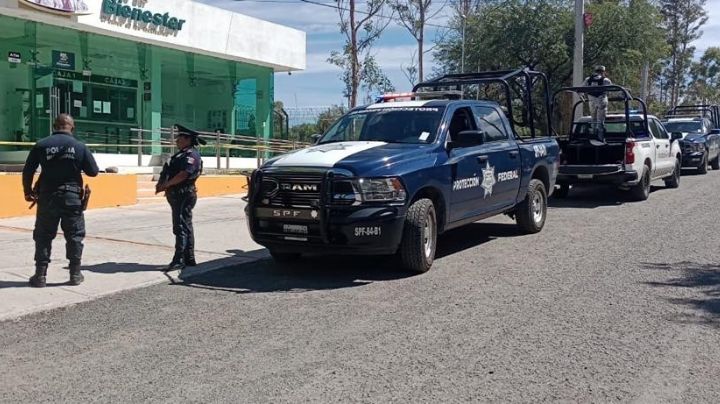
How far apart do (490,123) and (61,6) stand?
1311 centimetres

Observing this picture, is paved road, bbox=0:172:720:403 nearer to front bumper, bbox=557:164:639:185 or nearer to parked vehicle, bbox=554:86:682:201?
front bumper, bbox=557:164:639:185

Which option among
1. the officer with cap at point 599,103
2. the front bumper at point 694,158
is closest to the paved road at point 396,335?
the officer with cap at point 599,103

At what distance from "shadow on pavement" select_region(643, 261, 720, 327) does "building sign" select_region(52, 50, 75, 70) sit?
18052mm

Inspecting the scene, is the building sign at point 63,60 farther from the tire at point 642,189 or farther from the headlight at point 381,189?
the headlight at point 381,189

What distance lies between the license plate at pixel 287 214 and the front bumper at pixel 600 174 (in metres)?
8.52

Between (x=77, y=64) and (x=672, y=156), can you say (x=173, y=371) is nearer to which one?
(x=672, y=156)

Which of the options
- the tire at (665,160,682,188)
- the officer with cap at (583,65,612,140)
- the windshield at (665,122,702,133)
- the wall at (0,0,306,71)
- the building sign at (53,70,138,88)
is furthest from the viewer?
the windshield at (665,122,702,133)

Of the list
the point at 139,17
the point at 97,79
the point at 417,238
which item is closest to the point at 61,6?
the point at 139,17

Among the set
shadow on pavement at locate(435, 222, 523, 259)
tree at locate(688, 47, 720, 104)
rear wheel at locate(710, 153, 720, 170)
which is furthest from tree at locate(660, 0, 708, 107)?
shadow on pavement at locate(435, 222, 523, 259)

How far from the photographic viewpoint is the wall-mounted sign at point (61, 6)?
17078 mm

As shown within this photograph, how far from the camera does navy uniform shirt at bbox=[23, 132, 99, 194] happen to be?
6.97m

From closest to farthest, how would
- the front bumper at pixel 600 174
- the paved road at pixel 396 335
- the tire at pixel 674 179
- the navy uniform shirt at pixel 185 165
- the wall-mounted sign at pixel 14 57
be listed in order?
the paved road at pixel 396 335 < the navy uniform shirt at pixel 185 165 < the front bumper at pixel 600 174 < the tire at pixel 674 179 < the wall-mounted sign at pixel 14 57

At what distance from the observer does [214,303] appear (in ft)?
21.6

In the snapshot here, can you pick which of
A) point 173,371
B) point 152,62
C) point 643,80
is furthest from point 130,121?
point 643,80
